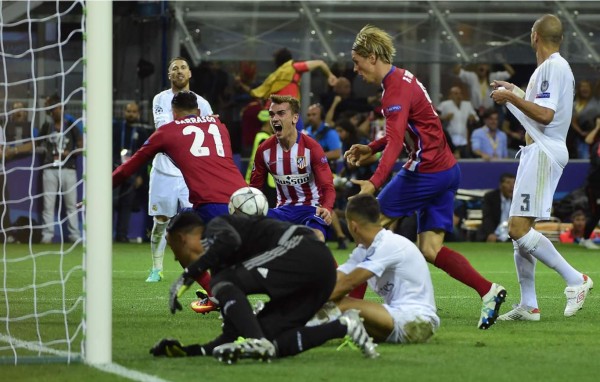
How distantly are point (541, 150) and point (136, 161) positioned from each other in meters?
3.04

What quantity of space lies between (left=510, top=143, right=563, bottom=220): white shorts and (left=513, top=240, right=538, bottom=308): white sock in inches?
13.3

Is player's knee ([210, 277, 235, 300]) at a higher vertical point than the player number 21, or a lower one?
lower

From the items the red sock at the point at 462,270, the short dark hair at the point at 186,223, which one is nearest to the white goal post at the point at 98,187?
the short dark hair at the point at 186,223

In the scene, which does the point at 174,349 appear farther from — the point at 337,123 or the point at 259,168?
the point at 337,123

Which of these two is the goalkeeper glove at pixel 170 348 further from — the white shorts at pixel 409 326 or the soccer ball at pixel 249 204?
the white shorts at pixel 409 326

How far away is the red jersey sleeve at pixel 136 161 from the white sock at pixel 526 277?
112 inches

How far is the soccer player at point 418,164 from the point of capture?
8.82 meters

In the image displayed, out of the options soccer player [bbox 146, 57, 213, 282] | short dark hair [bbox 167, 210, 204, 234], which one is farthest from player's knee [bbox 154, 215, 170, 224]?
short dark hair [bbox 167, 210, 204, 234]

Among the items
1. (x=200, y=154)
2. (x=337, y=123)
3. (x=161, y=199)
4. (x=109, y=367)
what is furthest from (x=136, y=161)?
(x=337, y=123)

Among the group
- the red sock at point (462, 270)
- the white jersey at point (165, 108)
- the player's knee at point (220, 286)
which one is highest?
the white jersey at point (165, 108)

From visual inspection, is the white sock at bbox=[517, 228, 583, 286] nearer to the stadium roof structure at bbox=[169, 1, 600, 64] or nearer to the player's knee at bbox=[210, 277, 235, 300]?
the player's knee at bbox=[210, 277, 235, 300]

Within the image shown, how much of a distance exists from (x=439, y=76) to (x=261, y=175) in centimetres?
1135

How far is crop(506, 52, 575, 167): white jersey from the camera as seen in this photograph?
29.9 ft

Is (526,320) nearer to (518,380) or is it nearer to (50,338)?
(518,380)
